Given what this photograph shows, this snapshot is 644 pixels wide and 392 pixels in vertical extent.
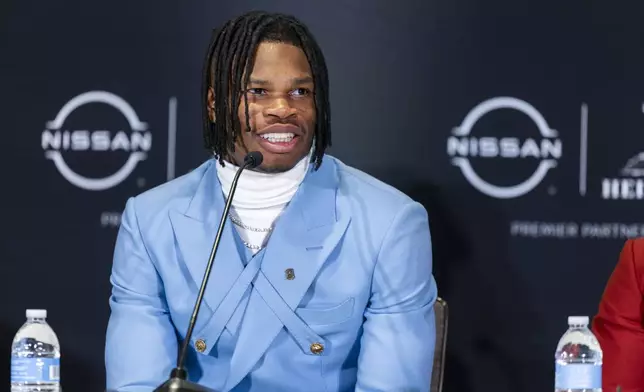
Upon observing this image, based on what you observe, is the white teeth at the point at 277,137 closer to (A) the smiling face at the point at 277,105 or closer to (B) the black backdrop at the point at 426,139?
(A) the smiling face at the point at 277,105

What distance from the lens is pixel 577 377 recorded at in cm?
227

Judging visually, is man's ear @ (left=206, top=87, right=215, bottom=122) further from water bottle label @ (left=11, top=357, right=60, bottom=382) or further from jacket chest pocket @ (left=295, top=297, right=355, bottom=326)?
water bottle label @ (left=11, top=357, right=60, bottom=382)

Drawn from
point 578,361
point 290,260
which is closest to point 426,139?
point 578,361

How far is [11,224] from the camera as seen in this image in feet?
12.3

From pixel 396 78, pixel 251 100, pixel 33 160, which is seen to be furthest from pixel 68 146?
pixel 251 100

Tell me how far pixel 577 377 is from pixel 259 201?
77 centimetres

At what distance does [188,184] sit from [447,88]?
1.10 m

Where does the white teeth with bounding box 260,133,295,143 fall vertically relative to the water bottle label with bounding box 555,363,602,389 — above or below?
above

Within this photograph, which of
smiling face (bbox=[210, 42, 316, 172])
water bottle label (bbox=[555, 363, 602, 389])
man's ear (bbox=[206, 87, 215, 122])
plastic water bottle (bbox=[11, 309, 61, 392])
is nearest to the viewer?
water bottle label (bbox=[555, 363, 602, 389])

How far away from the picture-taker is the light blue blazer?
2529 millimetres

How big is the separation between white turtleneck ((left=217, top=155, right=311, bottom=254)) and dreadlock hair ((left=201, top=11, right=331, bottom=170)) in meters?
0.08

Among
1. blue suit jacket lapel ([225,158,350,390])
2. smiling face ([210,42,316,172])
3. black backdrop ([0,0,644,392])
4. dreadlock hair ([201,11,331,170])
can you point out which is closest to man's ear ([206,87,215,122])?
dreadlock hair ([201,11,331,170])

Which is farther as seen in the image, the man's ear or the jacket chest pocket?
the man's ear

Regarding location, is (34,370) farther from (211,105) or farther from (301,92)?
(301,92)
